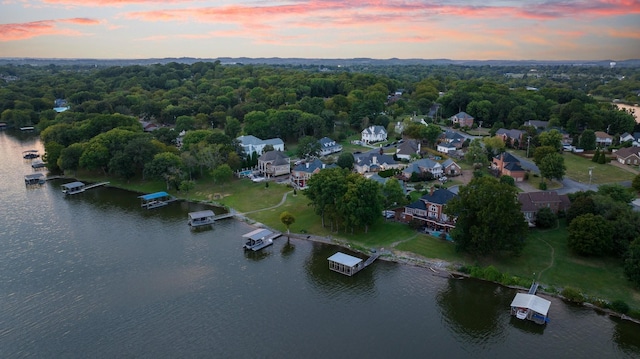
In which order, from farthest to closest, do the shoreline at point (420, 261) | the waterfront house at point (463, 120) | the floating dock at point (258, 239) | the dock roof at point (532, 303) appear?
the waterfront house at point (463, 120) → the floating dock at point (258, 239) → the shoreline at point (420, 261) → the dock roof at point (532, 303)

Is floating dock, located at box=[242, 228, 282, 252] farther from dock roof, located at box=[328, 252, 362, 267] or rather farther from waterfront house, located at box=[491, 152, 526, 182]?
waterfront house, located at box=[491, 152, 526, 182]

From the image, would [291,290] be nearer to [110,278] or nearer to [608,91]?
[110,278]

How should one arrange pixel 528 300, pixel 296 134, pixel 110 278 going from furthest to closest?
pixel 296 134, pixel 110 278, pixel 528 300

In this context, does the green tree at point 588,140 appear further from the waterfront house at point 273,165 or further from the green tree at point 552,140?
the waterfront house at point 273,165

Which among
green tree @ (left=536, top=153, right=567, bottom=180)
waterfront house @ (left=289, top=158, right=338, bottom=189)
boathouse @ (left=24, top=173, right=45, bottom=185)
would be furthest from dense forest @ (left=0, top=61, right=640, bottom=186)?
green tree @ (left=536, top=153, right=567, bottom=180)

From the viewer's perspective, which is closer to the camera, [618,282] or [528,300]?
[528,300]

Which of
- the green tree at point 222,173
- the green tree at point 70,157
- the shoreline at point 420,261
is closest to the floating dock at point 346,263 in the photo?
the shoreline at point 420,261

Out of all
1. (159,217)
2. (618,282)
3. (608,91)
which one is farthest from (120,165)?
(608,91)
